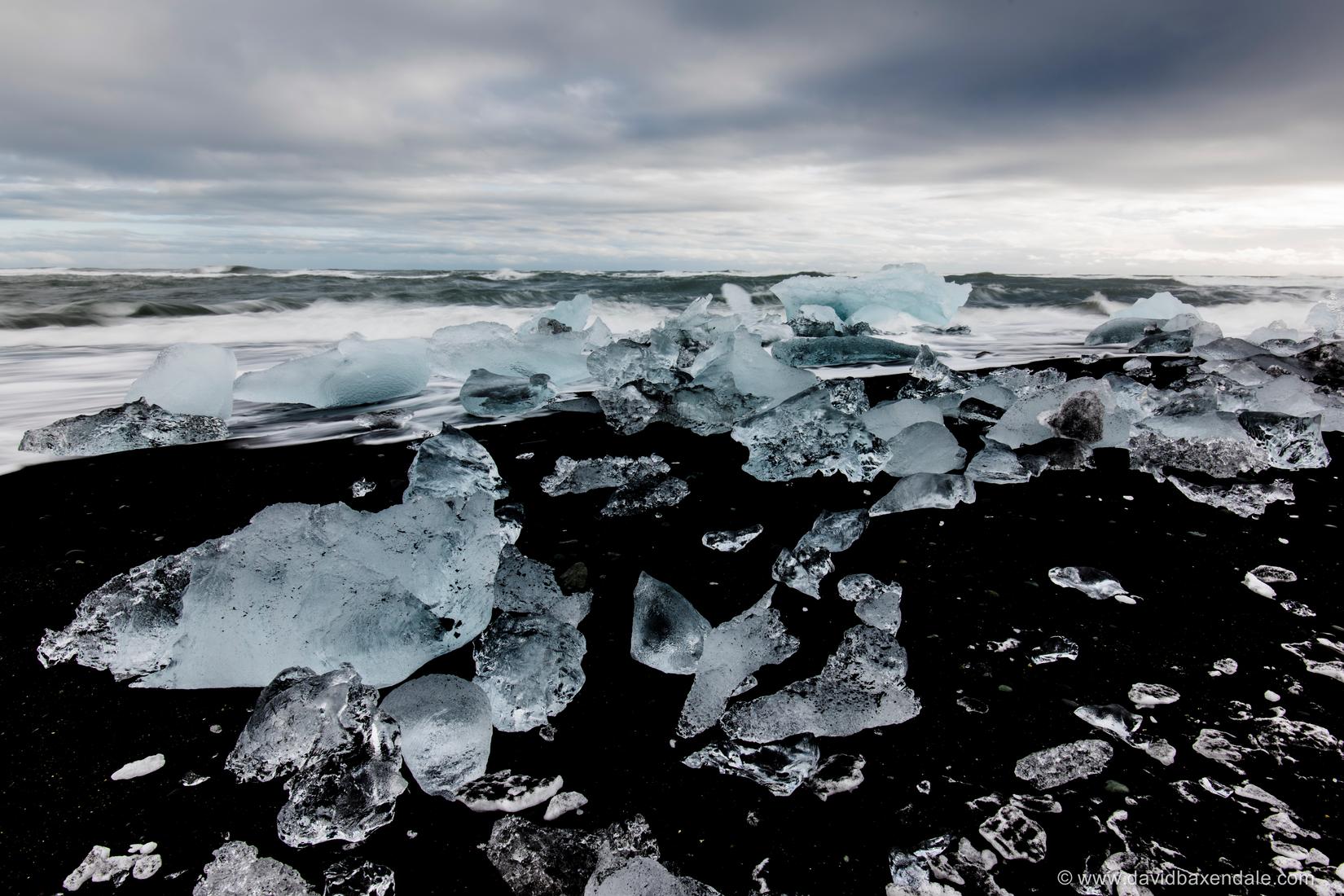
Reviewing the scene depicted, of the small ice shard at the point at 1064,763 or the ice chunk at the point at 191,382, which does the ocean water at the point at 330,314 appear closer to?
the ice chunk at the point at 191,382

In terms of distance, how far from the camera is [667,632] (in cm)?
132

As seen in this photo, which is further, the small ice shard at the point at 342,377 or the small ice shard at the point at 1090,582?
the small ice shard at the point at 342,377

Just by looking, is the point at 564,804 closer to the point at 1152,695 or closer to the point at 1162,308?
the point at 1152,695

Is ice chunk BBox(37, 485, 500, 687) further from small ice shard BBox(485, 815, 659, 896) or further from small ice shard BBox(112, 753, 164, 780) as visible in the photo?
small ice shard BBox(485, 815, 659, 896)

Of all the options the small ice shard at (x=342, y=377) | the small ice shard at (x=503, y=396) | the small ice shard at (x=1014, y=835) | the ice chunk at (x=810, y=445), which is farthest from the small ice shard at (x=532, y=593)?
the small ice shard at (x=342, y=377)

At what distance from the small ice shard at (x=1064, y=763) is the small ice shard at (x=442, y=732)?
0.80 m

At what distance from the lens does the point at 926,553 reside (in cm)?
169

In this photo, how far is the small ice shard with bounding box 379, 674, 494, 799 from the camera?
104cm

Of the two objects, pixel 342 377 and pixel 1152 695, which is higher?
pixel 342 377

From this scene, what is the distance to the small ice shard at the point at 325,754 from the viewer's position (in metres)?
0.96

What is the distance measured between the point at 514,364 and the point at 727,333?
1.46 meters

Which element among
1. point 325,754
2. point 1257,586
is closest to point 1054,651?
point 1257,586

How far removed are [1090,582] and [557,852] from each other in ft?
4.09

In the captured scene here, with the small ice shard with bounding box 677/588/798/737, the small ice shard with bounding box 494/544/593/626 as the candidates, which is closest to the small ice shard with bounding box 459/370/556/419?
the small ice shard with bounding box 494/544/593/626
